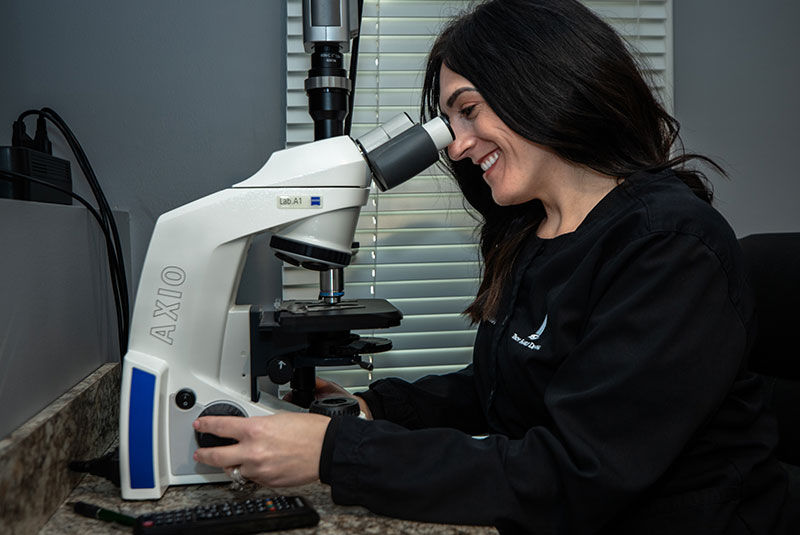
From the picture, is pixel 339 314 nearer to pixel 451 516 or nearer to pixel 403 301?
pixel 451 516

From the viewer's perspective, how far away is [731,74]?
1709 mm

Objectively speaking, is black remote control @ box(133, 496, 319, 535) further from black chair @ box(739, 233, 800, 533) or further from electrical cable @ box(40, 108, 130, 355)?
black chair @ box(739, 233, 800, 533)

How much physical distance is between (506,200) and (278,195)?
37 cm

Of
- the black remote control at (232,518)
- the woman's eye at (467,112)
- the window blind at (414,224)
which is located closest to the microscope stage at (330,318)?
the black remote control at (232,518)

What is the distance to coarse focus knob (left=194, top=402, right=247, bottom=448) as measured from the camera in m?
0.90

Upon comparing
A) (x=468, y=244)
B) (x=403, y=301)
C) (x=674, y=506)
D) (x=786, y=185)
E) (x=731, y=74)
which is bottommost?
(x=674, y=506)

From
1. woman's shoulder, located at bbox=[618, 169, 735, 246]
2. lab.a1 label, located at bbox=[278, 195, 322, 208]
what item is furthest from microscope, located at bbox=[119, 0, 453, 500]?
woman's shoulder, located at bbox=[618, 169, 735, 246]

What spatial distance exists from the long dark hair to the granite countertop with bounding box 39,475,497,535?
1.82 ft

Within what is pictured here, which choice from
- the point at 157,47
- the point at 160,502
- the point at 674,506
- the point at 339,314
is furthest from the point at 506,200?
the point at 157,47

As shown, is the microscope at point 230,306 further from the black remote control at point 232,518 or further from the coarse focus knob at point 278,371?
the black remote control at point 232,518

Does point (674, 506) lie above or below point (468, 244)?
below

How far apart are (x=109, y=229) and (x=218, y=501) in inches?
27.3

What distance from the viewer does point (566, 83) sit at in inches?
38.4

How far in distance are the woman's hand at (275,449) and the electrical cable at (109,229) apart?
0.60 metres
